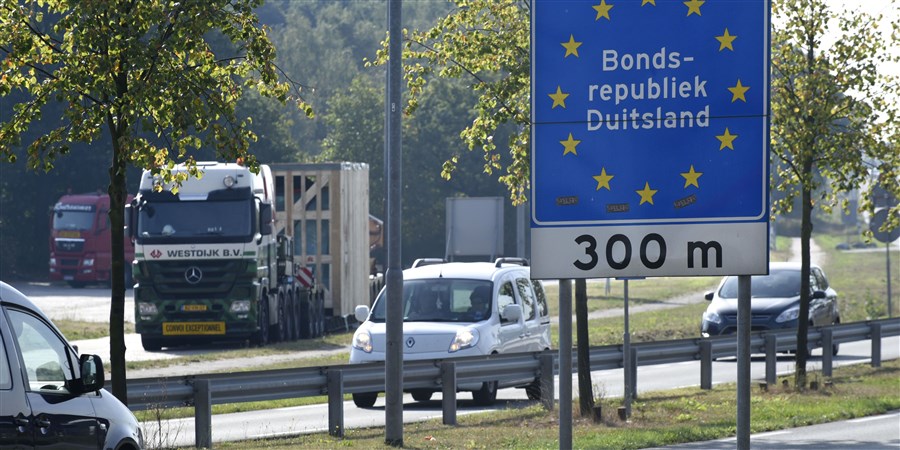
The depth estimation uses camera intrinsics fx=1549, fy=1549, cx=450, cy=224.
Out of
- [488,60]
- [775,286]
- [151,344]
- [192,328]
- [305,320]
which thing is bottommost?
[151,344]

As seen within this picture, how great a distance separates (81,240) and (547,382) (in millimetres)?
39357

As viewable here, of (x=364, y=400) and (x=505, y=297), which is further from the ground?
(x=505, y=297)

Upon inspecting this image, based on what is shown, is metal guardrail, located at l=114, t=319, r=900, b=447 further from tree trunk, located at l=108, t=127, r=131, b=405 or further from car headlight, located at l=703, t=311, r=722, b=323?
car headlight, located at l=703, t=311, r=722, b=323

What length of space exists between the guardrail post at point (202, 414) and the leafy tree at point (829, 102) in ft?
29.2

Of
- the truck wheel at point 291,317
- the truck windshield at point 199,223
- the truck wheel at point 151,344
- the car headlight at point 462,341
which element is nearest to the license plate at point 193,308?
the truck wheel at point 151,344

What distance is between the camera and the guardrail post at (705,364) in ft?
73.6

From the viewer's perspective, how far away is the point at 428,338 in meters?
19.4

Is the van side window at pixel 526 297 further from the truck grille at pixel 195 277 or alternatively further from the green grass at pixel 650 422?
the truck grille at pixel 195 277

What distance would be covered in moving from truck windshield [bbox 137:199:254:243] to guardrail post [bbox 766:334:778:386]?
429 inches

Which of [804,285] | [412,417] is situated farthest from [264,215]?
[412,417]

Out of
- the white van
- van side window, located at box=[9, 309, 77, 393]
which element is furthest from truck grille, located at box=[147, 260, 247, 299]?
van side window, located at box=[9, 309, 77, 393]

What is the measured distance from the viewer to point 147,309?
3036cm

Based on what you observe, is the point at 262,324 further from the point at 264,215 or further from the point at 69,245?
the point at 69,245

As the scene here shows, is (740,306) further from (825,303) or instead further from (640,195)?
(825,303)
